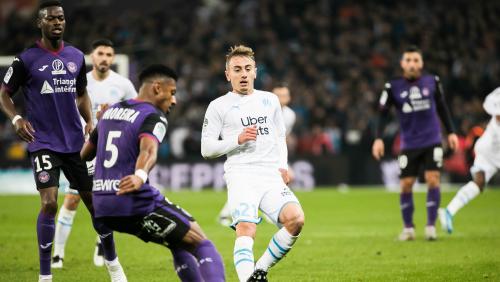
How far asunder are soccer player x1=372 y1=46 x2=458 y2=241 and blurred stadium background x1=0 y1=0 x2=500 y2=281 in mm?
2419

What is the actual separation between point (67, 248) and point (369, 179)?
15657 mm

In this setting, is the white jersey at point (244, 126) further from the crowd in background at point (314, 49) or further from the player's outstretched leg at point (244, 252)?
the crowd in background at point (314, 49)

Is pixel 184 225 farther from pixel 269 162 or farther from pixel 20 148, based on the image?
pixel 20 148

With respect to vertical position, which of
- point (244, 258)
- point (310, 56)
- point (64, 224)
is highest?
point (310, 56)

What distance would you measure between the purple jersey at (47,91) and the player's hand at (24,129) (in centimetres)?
20

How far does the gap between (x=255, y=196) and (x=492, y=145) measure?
686 cm

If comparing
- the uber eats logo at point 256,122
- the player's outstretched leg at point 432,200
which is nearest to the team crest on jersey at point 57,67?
the uber eats logo at point 256,122

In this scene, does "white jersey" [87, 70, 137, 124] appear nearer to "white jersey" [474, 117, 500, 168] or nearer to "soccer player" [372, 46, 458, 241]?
"soccer player" [372, 46, 458, 241]

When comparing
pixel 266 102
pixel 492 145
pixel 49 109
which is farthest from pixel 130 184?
pixel 492 145

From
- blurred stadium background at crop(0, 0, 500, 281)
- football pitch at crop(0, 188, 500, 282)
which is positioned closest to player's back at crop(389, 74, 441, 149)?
football pitch at crop(0, 188, 500, 282)

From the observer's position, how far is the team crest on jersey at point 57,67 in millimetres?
8922

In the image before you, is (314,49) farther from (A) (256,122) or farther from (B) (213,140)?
(B) (213,140)

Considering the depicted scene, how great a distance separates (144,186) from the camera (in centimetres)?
669

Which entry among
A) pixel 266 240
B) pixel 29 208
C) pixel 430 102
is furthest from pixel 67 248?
pixel 29 208
